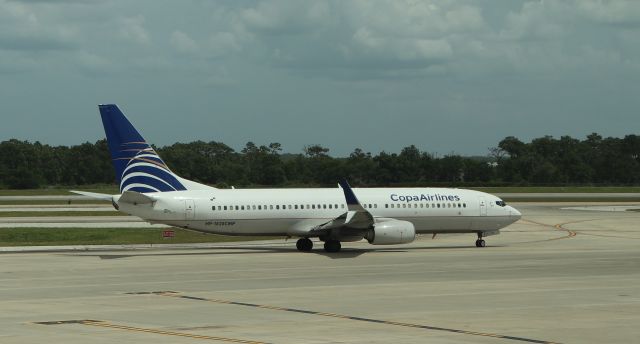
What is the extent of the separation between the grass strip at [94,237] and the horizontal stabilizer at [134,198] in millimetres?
8639

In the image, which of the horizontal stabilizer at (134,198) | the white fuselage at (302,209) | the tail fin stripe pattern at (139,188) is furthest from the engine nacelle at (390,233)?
the tail fin stripe pattern at (139,188)

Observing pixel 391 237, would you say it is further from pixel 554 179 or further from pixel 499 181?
pixel 554 179

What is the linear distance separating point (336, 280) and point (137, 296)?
7320mm

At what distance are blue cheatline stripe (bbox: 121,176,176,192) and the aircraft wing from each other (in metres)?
7.03

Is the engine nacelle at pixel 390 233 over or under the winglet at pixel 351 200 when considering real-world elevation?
under

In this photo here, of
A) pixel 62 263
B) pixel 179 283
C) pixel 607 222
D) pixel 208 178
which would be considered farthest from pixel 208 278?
pixel 208 178

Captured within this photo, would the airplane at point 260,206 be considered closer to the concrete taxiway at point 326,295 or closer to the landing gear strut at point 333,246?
the landing gear strut at point 333,246

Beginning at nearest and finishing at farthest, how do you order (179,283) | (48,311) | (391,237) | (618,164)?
(48,311) → (179,283) → (391,237) → (618,164)

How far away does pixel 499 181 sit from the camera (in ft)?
544

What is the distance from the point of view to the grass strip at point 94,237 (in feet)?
181

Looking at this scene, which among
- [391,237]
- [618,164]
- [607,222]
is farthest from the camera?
[618,164]

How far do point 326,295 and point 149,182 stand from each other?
19081 millimetres

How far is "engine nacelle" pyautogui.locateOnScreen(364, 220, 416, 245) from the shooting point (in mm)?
46844

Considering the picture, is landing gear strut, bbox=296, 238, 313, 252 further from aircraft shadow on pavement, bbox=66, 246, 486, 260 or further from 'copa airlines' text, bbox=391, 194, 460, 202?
'copa airlines' text, bbox=391, 194, 460, 202
